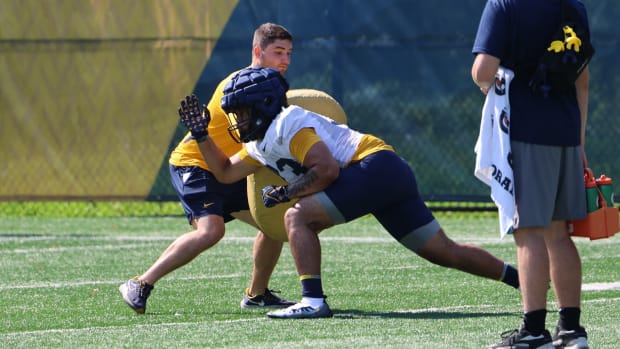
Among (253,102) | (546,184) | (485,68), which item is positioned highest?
(485,68)

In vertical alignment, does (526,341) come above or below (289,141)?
below

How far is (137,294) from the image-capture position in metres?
7.31

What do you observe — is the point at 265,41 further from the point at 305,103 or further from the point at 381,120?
the point at 381,120

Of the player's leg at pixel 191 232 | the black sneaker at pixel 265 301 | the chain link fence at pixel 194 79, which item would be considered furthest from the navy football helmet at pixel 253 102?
the chain link fence at pixel 194 79

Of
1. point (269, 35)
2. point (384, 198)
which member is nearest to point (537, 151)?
point (384, 198)

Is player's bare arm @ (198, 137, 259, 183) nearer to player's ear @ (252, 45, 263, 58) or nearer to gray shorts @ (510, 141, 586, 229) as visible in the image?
player's ear @ (252, 45, 263, 58)

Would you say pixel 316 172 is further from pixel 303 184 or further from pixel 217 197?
pixel 217 197

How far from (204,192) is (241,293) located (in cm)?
94

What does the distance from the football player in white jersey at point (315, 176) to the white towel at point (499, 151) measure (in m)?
1.36

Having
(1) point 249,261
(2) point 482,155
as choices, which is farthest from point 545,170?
(1) point 249,261

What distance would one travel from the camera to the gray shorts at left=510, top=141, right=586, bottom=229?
5.52m

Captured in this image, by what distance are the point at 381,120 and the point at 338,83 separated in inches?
22.7

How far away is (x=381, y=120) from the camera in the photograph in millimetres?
13320

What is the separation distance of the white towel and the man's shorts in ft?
7.82
